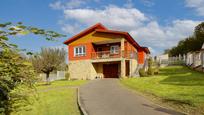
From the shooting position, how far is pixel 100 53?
37688 millimetres

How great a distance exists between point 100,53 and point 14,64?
110 feet

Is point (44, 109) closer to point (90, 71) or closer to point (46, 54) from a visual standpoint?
point (46, 54)

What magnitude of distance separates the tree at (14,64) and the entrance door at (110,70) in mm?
31121

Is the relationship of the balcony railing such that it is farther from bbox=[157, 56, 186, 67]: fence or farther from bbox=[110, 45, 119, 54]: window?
bbox=[157, 56, 186, 67]: fence

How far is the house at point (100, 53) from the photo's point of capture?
1390 inches

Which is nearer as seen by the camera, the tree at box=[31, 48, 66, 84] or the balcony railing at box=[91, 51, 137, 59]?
the tree at box=[31, 48, 66, 84]

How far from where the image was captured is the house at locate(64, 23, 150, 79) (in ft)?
116

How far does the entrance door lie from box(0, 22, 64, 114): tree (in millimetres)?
31121

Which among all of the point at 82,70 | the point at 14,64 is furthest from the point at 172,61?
the point at 14,64

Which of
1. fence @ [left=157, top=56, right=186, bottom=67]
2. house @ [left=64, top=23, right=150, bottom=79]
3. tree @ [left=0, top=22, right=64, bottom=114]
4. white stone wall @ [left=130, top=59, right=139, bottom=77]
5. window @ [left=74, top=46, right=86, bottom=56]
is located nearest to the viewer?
tree @ [left=0, top=22, right=64, bottom=114]

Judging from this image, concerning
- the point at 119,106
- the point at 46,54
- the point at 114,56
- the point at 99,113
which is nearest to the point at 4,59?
the point at 99,113

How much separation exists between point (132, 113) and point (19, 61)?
7113 mm

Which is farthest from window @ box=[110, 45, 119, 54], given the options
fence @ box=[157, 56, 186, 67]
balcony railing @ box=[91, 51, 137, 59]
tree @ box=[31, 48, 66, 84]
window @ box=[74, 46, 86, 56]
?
fence @ box=[157, 56, 186, 67]

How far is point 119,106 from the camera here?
12305 millimetres
